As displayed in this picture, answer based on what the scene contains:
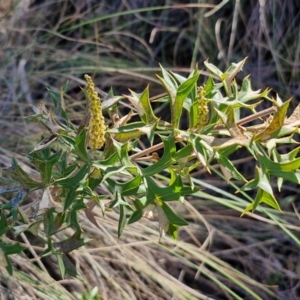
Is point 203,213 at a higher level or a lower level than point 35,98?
lower

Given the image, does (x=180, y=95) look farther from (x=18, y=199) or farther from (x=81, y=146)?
(x=18, y=199)

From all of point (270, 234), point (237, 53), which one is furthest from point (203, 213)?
point (237, 53)

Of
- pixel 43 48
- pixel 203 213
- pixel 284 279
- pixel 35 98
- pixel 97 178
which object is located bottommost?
pixel 284 279

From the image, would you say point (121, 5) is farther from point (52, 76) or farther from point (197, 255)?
point (197, 255)

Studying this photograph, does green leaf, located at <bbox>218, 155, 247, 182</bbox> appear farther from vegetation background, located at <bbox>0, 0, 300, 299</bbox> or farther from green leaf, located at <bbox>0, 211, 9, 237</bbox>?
vegetation background, located at <bbox>0, 0, 300, 299</bbox>

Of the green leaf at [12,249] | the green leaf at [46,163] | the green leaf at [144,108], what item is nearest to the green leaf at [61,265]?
the green leaf at [12,249]

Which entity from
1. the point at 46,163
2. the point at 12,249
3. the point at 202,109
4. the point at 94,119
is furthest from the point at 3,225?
the point at 202,109

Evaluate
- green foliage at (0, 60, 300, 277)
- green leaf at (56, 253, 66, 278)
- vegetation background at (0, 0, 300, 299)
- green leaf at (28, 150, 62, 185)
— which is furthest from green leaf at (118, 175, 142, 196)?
vegetation background at (0, 0, 300, 299)
